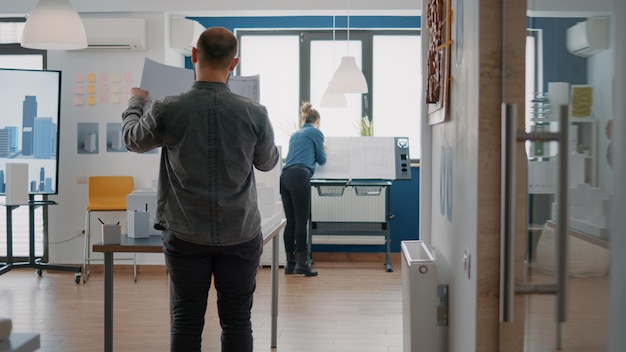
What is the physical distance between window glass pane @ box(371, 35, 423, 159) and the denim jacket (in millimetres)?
5794

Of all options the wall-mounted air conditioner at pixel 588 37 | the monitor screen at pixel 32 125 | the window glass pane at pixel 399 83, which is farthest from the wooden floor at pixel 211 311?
the wall-mounted air conditioner at pixel 588 37

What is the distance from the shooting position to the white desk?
1144mm

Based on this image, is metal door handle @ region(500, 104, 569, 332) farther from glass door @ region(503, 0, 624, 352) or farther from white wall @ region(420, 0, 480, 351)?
white wall @ region(420, 0, 480, 351)

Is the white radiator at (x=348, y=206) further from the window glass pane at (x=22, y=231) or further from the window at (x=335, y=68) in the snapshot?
the window glass pane at (x=22, y=231)

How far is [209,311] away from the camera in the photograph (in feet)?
18.8

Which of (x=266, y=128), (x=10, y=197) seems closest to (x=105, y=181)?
(x=10, y=197)

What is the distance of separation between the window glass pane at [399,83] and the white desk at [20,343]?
7456 millimetres

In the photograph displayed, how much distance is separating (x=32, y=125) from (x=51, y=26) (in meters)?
2.48

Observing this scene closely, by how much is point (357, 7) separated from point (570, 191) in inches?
242

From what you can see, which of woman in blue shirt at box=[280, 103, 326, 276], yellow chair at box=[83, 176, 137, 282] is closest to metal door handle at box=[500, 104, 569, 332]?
woman in blue shirt at box=[280, 103, 326, 276]

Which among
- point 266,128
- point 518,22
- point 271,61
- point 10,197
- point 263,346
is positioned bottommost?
point 263,346

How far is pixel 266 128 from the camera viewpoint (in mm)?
2900

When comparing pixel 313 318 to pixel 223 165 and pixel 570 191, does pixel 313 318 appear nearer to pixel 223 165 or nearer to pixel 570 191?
pixel 223 165

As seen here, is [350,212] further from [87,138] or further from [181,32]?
[87,138]
